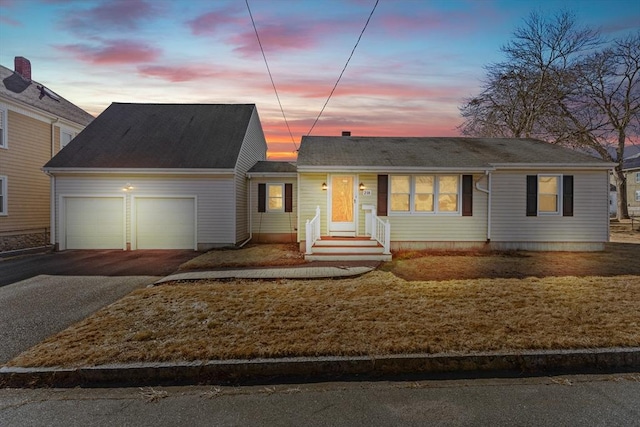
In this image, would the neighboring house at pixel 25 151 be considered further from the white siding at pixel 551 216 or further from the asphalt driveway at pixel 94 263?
the white siding at pixel 551 216

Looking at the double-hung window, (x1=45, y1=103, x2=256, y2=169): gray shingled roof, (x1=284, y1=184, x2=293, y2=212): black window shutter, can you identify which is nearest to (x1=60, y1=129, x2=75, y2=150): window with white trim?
(x1=45, y1=103, x2=256, y2=169): gray shingled roof

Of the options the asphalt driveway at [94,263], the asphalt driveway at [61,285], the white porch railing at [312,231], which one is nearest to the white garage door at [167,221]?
the asphalt driveway at [94,263]

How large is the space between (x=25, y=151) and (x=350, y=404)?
743 inches

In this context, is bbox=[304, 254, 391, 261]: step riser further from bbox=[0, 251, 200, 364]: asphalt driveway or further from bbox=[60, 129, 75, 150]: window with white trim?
bbox=[60, 129, 75, 150]: window with white trim

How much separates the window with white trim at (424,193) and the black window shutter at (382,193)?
0.68 feet

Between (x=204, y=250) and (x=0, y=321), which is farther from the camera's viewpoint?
(x=204, y=250)

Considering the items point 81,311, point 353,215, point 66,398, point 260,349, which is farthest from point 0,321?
point 353,215

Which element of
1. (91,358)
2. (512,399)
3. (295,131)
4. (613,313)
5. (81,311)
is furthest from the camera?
(295,131)

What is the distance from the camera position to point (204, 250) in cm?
1441

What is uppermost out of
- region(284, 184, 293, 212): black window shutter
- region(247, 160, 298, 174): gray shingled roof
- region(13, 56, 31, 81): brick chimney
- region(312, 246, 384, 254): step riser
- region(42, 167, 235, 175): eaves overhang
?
region(13, 56, 31, 81): brick chimney

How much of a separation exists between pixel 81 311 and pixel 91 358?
269 cm

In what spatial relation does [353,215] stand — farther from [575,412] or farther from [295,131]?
[295,131]

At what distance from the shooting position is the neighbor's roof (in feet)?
54.3

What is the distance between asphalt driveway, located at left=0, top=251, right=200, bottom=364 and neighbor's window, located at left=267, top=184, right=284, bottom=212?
13.3 ft
